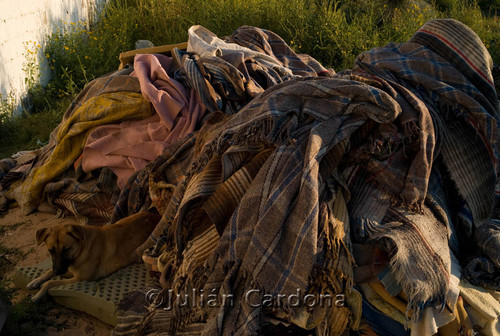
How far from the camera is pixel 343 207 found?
2816mm

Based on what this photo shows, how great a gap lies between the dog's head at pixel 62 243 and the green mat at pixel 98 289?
0.15 meters

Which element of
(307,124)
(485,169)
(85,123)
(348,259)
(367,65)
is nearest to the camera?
(348,259)

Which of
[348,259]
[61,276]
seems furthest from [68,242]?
[348,259]

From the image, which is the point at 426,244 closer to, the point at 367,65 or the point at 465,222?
the point at 465,222

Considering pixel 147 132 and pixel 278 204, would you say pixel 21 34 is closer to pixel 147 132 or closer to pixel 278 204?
pixel 147 132

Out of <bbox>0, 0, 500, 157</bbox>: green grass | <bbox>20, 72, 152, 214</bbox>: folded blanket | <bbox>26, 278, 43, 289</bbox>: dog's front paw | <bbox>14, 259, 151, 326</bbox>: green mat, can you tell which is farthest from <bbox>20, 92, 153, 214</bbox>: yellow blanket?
<bbox>0, 0, 500, 157</bbox>: green grass

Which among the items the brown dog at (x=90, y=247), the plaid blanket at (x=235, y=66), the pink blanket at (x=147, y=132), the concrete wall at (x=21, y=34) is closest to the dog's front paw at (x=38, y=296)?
the brown dog at (x=90, y=247)

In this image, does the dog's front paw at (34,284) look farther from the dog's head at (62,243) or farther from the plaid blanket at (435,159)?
the plaid blanket at (435,159)

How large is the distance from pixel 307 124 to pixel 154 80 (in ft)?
6.47

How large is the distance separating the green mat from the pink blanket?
0.88m

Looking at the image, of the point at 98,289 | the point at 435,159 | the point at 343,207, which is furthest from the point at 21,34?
the point at 435,159

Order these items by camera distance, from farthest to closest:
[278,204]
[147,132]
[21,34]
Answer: [21,34], [147,132], [278,204]

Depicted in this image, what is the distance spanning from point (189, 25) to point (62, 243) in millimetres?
5144

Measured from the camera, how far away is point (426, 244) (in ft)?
8.61
